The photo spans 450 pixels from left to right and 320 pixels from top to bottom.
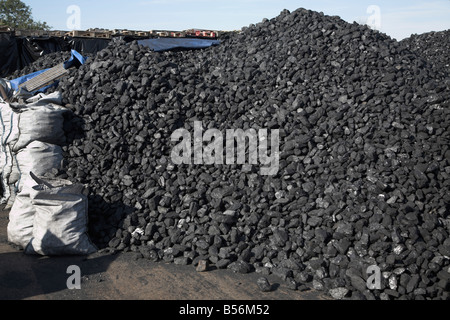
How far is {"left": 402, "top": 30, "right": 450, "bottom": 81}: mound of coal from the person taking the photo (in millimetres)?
14977

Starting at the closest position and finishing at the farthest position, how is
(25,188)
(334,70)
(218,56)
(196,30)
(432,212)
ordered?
A: 1. (432,212)
2. (25,188)
3. (334,70)
4. (218,56)
5. (196,30)

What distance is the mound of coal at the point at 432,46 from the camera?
15.0 meters

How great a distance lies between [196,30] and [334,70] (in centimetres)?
1046

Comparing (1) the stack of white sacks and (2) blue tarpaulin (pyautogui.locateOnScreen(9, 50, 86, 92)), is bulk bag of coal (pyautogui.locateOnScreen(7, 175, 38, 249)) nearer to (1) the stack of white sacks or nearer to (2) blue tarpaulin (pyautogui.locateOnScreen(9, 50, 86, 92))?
(1) the stack of white sacks

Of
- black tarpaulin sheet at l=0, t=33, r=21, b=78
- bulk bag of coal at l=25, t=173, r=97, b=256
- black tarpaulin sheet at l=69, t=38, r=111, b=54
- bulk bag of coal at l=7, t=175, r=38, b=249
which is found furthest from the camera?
black tarpaulin sheet at l=69, t=38, r=111, b=54

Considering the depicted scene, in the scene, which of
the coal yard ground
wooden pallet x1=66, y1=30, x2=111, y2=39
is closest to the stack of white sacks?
the coal yard ground

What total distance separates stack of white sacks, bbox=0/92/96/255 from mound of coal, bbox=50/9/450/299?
331mm

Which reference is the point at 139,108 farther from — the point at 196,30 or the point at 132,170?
the point at 196,30

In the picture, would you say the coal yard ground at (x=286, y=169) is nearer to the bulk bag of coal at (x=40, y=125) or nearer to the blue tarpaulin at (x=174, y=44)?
the bulk bag of coal at (x=40, y=125)

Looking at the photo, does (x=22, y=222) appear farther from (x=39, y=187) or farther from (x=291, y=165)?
(x=291, y=165)

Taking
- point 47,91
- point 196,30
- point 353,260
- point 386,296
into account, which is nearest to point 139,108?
point 47,91

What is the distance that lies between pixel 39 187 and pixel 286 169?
11.1 feet

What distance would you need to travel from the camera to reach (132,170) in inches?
237

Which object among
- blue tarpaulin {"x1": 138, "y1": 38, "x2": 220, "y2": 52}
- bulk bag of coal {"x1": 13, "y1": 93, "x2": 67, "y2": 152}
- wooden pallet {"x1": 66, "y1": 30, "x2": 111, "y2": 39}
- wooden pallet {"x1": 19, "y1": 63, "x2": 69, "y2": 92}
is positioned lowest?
bulk bag of coal {"x1": 13, "y1": 93, "x2": 67, "y2": 152}
